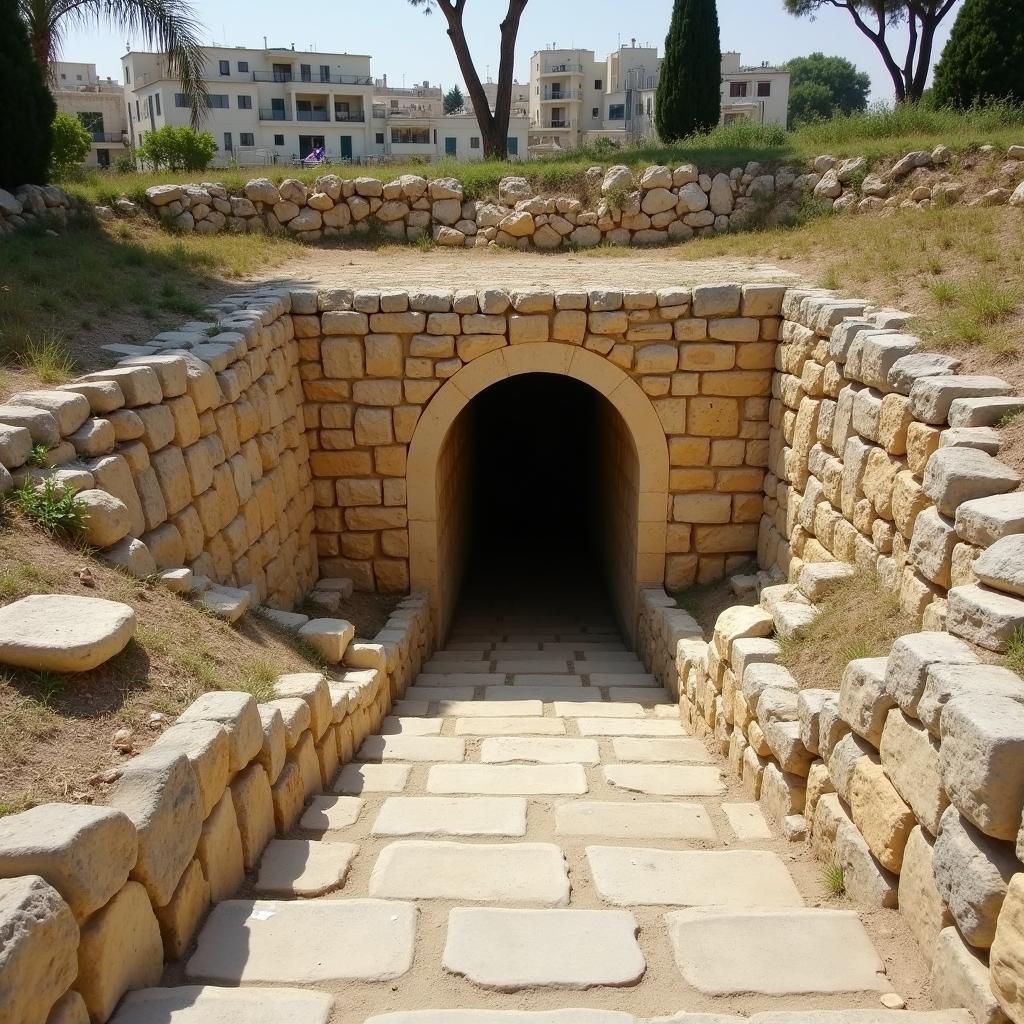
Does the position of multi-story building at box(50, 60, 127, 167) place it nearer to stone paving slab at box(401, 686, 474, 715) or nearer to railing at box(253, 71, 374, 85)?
railing at box(253, 71, 374, 85)

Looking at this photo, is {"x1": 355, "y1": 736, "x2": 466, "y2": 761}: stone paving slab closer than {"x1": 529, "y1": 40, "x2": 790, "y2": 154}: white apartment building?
Yes

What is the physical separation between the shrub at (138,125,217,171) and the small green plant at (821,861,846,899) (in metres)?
14.5

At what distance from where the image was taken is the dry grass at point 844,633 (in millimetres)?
4219

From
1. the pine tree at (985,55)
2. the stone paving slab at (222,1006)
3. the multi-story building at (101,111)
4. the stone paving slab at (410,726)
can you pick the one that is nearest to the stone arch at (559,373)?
the stone paving slab at (410,726)

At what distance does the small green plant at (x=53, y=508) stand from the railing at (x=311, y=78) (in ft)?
155

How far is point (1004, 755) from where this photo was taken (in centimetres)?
→ 230

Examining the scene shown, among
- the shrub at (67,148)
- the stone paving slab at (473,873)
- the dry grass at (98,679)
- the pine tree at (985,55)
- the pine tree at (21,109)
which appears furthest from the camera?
the pine tree at (985,55)

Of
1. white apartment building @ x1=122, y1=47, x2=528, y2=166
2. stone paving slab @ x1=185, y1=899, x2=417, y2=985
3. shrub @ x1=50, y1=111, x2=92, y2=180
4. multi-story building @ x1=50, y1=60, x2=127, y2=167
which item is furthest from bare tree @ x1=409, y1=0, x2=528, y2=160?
multi-story building @ x1=50, y1=60, x2=127, y2=167

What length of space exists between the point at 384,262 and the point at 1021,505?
27.3 feet

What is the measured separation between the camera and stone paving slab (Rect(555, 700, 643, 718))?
6153mm

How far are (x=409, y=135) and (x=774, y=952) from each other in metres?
49.5

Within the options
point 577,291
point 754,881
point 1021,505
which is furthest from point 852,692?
point 577,291

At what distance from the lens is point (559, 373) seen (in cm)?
793

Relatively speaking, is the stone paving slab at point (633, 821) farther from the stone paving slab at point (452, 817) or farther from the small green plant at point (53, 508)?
the small green plant at point (53, 508)
